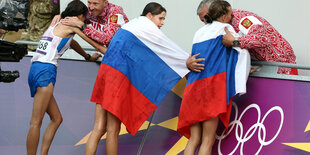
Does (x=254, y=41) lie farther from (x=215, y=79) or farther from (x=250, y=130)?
(x=250, y=130)

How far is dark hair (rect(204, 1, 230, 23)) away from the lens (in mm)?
4750

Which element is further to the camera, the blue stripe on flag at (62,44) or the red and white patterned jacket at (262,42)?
the blue stripe on flag at (62,44)

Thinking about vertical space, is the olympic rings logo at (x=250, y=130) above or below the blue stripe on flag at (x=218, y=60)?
below

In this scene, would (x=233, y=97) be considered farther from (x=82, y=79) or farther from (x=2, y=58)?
(x=2, y=58)

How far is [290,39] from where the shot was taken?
21.9 ft

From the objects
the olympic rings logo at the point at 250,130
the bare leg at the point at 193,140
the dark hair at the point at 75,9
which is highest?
the dark hair at the point at 75,9

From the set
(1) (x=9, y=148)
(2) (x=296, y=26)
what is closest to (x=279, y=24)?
(2) (x=296, y=26)

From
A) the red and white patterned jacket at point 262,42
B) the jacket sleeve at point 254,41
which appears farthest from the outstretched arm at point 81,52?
the jacket sleeve at point 254,41

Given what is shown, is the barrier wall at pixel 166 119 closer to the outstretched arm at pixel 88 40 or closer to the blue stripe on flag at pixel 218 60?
the blue stripe on flag at pixel 218 60

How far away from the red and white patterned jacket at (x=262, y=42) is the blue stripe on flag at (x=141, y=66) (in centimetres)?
78

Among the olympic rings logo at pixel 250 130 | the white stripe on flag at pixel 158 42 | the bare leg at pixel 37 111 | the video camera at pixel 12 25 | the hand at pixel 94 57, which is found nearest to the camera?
the video camera at pixel 12 25

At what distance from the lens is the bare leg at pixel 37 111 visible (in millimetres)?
5105

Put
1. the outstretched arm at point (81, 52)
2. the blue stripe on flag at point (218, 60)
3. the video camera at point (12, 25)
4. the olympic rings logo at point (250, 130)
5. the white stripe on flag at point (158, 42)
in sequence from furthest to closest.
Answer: the outstretched arm at point (81, 52)
the white stripe on flag at point (158, 42)
the blue stripe on flag at point (218, 60)
the olympic rings logo at point (250, 130)
the video camera at point (12, 25)

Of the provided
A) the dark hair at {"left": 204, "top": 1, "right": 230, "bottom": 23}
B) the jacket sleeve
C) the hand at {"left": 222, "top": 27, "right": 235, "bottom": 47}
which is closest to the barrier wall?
the jacket sleeve
